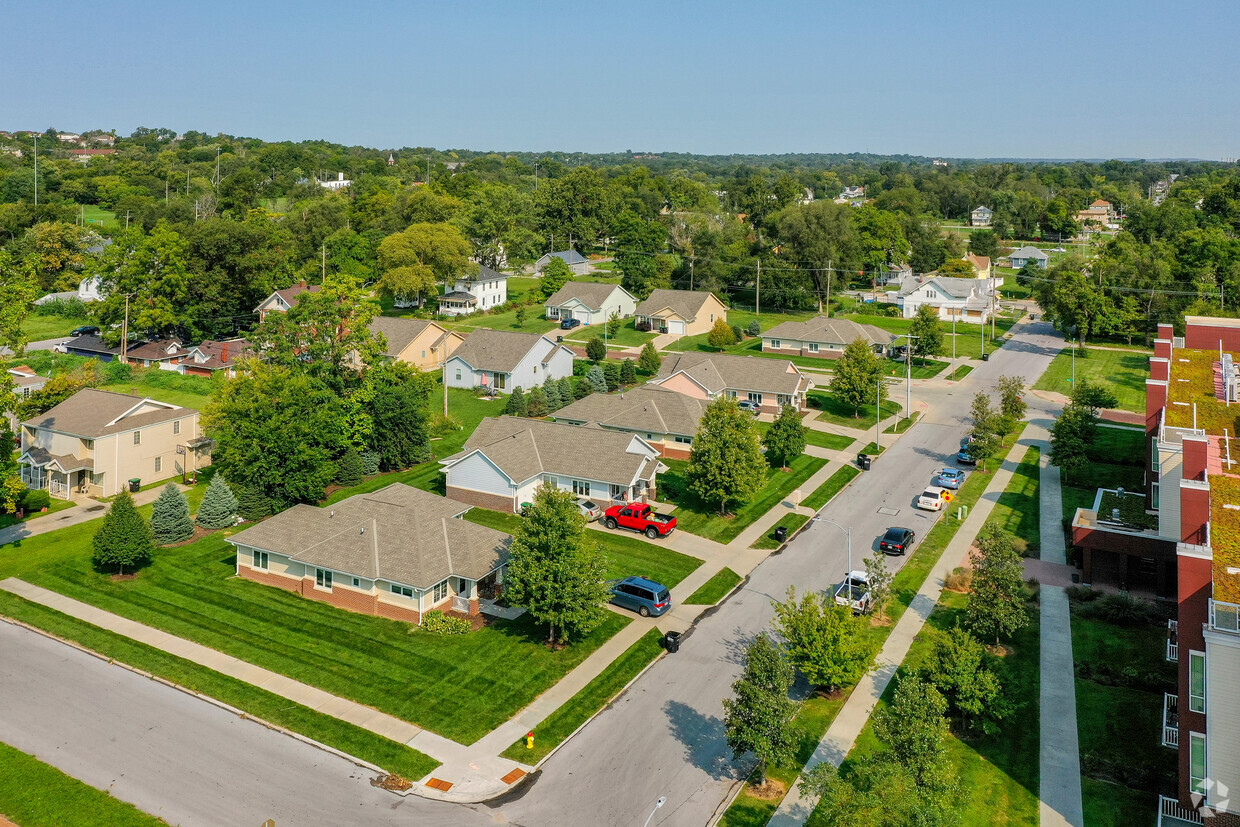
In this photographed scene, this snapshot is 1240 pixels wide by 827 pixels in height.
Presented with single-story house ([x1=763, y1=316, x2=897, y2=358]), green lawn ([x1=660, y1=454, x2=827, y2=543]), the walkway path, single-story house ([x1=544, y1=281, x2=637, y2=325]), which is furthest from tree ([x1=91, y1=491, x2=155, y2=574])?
single-story house ([x1=544, y1=281, x2=637, y2=325])

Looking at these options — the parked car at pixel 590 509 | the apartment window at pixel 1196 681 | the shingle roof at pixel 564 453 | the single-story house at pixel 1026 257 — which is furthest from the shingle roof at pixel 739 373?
the single-story house at pixel 1026 257

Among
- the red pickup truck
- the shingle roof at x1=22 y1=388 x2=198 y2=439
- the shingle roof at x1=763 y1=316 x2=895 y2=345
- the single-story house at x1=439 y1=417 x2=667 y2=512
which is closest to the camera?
the red pickup truck

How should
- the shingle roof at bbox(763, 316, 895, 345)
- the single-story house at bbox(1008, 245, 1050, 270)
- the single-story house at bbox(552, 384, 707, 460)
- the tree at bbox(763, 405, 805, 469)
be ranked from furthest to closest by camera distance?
1. the single-story house at bbox(1008, 245, 1050, 270)
2. the shingle roof at bbox(763, 316, 895, 345)
3. the single-story house at bbox(552, 384, 707, 460)
4. the tree at bbox(763, 405, 805, 469)

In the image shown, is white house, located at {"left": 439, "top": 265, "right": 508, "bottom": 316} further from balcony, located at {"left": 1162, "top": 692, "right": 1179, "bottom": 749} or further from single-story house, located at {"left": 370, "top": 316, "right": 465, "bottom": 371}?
balcony, located at {"left": 1162, "top": 692, "right": 1179, "bottom": 749}

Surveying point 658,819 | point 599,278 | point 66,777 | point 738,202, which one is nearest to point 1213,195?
point 738,202

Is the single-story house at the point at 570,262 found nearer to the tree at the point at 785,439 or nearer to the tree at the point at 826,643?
the tree at the point at 785,439

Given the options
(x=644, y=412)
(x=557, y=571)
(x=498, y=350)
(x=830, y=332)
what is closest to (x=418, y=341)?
(x=498, y=350)
